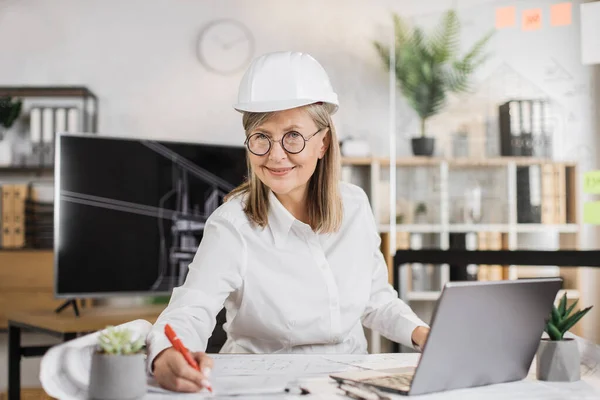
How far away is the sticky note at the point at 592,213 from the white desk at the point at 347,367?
2.12 metres

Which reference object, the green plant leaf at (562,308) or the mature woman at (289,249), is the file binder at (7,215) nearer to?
the mature woman at (289,249)

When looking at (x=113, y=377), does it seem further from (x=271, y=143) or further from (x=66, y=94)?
(x=66, y=94)

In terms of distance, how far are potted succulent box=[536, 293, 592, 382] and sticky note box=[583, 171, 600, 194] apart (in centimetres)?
228

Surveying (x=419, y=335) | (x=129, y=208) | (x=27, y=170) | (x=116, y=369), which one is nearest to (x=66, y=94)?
(x=27, y=170)

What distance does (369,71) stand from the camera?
493cm

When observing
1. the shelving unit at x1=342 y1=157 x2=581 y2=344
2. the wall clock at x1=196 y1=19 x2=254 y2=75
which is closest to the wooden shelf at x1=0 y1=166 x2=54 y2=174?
the wall clock at x1=196 y1=19 x2=254 y2=75

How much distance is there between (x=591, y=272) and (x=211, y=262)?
213cm

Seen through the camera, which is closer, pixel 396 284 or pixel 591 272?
pixel 396 284

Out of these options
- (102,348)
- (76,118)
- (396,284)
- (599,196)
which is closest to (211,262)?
(102,348)

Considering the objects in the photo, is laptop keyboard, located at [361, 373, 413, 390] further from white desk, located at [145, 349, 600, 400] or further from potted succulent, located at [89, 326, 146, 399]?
potted succulent, located at [89, 326, 146, 399]

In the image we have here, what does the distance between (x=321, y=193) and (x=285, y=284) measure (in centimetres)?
25

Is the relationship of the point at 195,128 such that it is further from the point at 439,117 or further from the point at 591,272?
the point at 591,272

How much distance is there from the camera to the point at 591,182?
3.41 metres

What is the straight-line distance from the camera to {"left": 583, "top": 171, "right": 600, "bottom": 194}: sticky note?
11.1 ft
